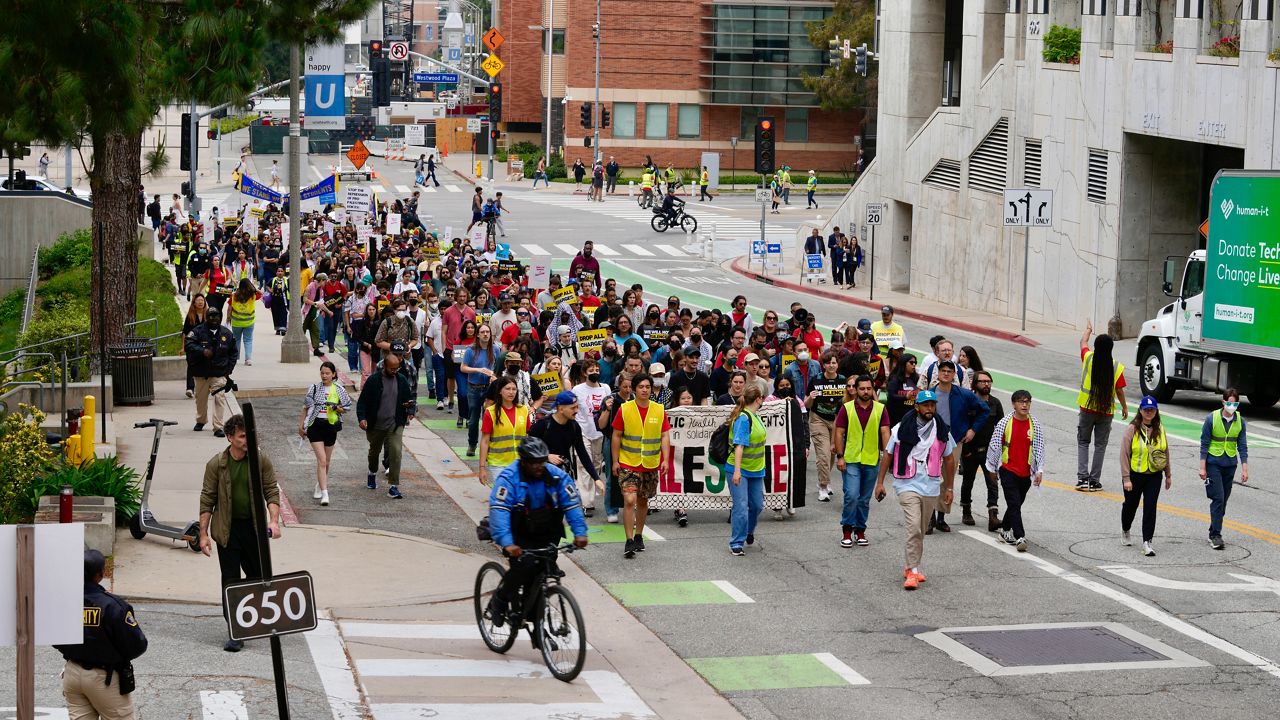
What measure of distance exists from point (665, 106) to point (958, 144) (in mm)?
43746

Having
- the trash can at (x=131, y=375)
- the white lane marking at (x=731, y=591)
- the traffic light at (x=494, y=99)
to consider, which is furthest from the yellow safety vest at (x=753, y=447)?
the traffic light at (x=494, y=99)

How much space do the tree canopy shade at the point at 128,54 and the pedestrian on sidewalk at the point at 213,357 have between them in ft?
12.1

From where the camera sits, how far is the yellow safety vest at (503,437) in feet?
54.9

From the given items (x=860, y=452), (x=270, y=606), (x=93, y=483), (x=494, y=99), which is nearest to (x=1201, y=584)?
(x=860, y=452)

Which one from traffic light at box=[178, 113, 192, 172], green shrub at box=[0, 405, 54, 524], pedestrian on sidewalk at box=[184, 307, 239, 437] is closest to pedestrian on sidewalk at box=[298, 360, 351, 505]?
green shrub at box=[0, 405, 54, 524]

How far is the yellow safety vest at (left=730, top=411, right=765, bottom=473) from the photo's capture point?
1570 centimetres

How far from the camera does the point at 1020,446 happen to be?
52.3ft

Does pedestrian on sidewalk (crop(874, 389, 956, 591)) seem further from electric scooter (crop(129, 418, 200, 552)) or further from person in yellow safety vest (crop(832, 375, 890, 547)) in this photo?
electric scooter (crop(129, 418, 200, 552))

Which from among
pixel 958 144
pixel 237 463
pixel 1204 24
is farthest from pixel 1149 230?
pixel 237 463

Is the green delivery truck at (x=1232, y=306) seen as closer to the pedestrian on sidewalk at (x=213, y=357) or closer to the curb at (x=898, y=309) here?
the curb at (x=898, y=309)

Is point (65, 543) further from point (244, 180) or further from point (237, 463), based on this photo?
point (244, 180)

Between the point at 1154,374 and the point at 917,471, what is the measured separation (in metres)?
13.8

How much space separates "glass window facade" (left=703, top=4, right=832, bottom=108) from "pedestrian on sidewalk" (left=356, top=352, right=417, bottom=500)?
66492 mm

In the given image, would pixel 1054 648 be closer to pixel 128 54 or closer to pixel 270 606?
pixel 270 606
